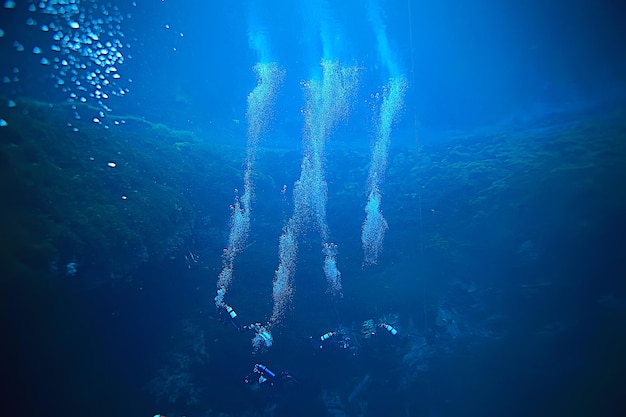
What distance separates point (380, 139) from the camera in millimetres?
24312

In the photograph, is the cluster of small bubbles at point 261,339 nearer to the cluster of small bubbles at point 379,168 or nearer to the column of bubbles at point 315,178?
the column of bubbles at point 315,178

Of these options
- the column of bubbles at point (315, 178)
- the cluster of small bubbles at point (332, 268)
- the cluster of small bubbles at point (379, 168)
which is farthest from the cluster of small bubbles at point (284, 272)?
the cluster of small bubbles at point (379, 168)

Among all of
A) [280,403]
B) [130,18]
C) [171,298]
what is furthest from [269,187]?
[130,18]

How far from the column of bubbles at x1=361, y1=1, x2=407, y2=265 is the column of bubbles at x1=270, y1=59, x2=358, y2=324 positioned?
171 cm

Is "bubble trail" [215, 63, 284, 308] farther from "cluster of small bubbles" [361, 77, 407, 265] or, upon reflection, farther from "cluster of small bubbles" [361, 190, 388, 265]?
"cluster of small bubbles" [361, 77, 407, 265]

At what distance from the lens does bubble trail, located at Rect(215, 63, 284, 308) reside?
12.2 metres

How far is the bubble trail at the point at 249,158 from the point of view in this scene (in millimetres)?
12211

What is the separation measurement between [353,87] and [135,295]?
25.4m

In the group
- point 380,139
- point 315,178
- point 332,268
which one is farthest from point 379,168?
point 332,268

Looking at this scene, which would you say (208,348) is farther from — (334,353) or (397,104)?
(397,104)

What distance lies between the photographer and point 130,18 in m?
24.0

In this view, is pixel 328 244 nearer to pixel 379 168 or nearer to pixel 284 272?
pixel 284 272

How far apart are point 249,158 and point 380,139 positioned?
33.3 feet

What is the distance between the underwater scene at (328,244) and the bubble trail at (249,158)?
0.39ft
